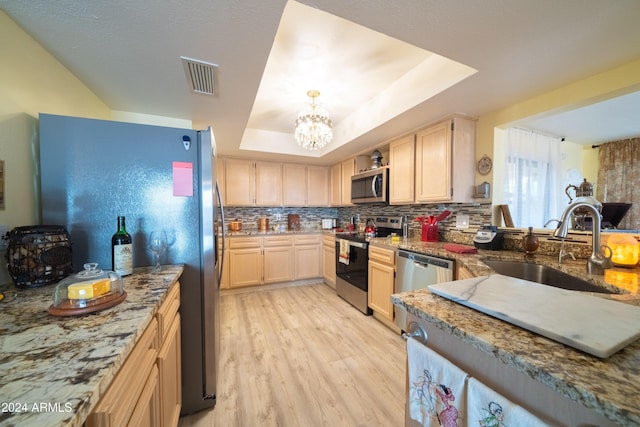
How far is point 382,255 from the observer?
2.48 metres

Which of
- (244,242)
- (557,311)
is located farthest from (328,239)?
(557,311)

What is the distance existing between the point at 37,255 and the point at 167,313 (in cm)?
58

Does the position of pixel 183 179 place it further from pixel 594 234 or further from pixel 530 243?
pixel 530 243

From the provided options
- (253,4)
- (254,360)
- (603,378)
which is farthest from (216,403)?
(253,4)

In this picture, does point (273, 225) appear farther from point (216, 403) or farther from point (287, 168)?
point (216, 403)

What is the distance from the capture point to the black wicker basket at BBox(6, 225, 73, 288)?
0.95 metres

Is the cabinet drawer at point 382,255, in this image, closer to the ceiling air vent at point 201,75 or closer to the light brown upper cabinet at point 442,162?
the light brown upper cabinet at point 442,162

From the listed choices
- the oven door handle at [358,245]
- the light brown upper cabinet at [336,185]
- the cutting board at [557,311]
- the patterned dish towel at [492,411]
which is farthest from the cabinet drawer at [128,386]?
the light brown upper cabinet at [336,185]

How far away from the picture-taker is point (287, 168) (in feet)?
13.2

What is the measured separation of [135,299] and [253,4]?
1327 millimetres

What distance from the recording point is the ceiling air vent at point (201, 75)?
1.42 meters

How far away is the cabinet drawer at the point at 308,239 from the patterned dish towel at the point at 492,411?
130 inches

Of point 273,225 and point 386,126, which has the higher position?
point 386,126

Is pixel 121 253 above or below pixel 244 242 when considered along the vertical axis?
above
